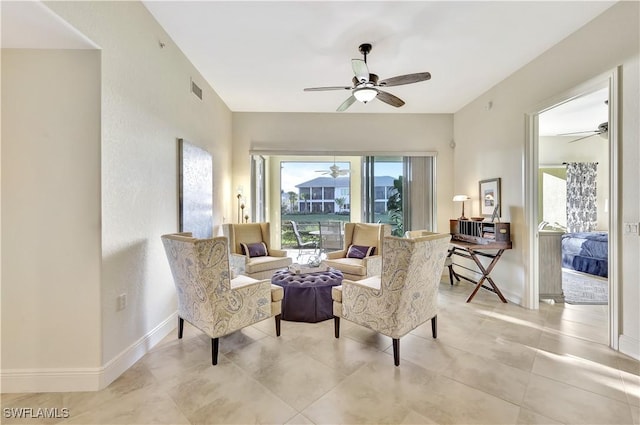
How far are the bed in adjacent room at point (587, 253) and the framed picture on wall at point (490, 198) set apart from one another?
1.89 metres

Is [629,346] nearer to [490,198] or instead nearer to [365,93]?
[490,198]

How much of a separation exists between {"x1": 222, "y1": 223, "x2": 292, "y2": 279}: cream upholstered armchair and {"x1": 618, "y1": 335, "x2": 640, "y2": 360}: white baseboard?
11.8 ft

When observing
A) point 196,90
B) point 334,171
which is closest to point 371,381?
point 196,90

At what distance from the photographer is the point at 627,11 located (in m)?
2.28

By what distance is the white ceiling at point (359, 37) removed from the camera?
2.39 meters

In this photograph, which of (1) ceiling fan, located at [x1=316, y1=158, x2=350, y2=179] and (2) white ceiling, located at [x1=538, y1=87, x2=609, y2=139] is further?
(1) ceiling fan, located at [x1=316, y1=158, x2=350, y2=179]

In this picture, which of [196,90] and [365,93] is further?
[196,90]

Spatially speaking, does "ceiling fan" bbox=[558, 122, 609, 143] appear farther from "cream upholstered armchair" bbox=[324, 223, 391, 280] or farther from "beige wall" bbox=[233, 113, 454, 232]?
"cream upholstered armchair" bbox=[324, 223, 391, 280]

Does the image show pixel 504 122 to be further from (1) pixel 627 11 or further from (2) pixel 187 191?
(2) pixel 187 191

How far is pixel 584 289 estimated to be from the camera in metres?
4.10

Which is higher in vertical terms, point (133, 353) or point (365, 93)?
point (365, 93)

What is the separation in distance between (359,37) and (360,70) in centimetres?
48

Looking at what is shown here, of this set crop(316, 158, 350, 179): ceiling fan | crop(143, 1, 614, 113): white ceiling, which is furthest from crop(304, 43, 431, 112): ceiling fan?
crop(316, 158, 350, 179): ceiling fan

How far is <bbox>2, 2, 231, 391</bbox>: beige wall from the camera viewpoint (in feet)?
6.17
